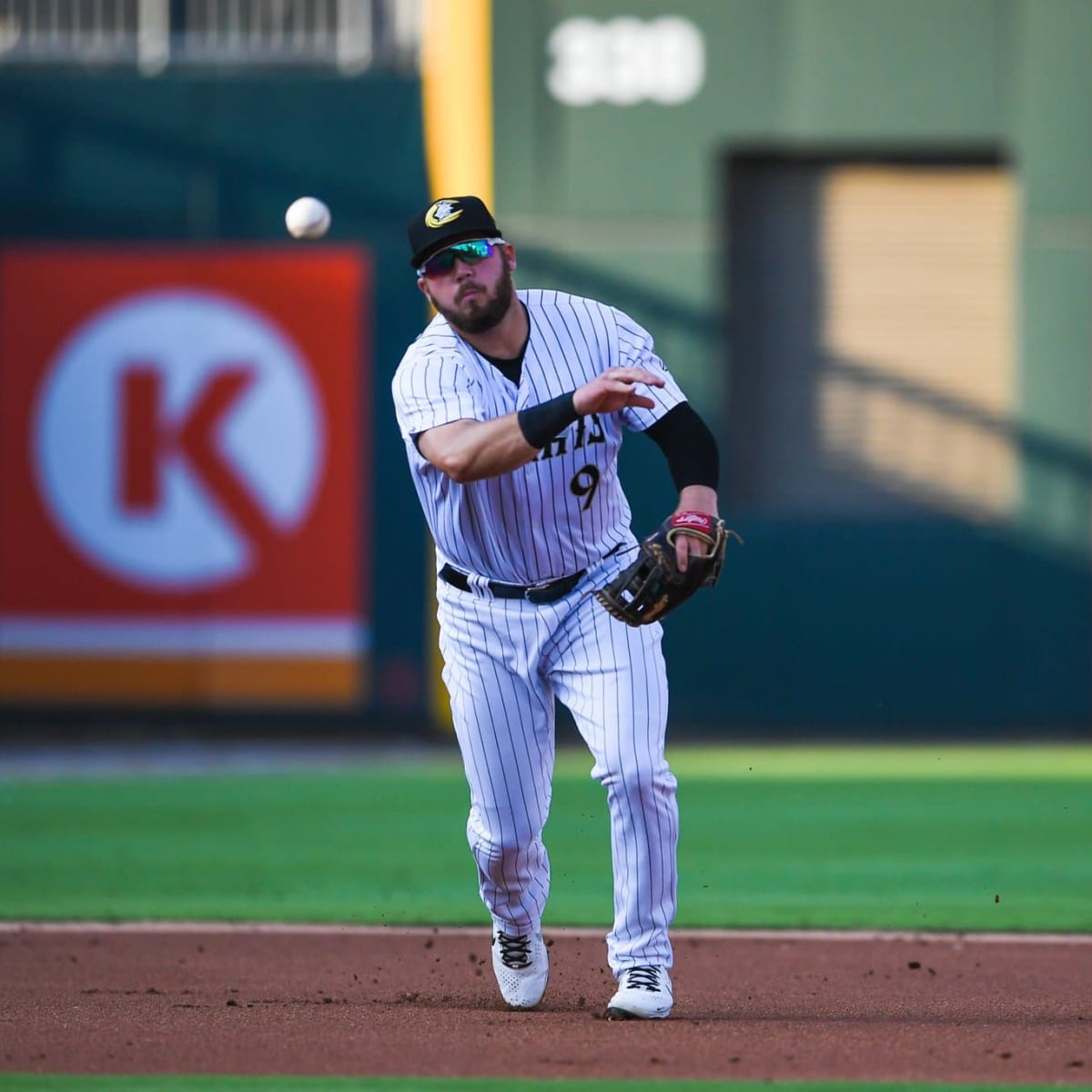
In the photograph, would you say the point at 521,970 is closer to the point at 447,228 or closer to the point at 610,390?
the point at 610,390

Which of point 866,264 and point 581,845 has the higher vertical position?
point 866,264

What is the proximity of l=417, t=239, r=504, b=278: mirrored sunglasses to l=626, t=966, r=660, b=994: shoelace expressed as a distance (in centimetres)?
181

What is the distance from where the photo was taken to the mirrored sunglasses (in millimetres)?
5375

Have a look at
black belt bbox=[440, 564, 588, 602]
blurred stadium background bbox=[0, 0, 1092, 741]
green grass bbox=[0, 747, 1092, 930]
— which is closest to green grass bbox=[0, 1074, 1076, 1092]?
black belt bbox=[440, 564, 588, 602]

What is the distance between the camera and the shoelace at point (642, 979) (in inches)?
213

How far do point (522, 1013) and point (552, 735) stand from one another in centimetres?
73

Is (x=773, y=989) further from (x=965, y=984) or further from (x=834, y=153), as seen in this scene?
(x=834, y=153)

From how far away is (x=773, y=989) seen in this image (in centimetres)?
613

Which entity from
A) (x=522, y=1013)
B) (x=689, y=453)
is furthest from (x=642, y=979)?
(x=689, y=453)

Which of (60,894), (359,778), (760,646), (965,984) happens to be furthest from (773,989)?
(760,646)

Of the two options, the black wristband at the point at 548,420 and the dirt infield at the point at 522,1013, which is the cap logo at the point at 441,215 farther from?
the dirt infield at the point at 522,1013

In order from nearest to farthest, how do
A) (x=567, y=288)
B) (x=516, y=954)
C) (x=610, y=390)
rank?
(x=610, y=390) → (x=516, y=954) → (x=567, y=288)

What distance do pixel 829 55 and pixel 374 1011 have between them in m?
10.8

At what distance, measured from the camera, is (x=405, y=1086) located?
15.0 feet
